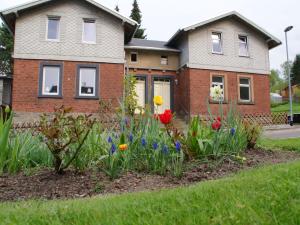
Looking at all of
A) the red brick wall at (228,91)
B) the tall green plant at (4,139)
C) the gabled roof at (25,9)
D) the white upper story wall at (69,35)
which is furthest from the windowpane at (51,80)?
the tall green plant at (4,139)

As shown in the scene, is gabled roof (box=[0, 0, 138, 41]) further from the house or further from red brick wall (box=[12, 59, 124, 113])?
red brick wall (box=[12, 59, 124, 113])

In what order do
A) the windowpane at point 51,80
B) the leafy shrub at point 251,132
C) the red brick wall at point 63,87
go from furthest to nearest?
the windowpane at point 51,80, the red brick wall at point 63,87, the leafy shrub at point 251,132

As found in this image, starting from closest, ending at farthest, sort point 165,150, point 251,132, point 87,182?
point 87,182, point 165,150, point 251,132

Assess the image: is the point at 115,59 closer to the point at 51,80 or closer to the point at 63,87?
the point at 63,87

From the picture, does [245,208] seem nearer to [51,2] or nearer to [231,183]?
[231,183]

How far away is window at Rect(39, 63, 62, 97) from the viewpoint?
15539 mm

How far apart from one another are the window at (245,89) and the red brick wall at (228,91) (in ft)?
1.11

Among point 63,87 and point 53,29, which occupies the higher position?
point 53,29

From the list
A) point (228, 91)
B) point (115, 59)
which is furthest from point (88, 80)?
point (228, 91)

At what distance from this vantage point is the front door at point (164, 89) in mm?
19281

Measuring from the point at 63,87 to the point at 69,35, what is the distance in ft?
9.58

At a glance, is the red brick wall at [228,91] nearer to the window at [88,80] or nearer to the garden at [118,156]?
the window at [88,80]

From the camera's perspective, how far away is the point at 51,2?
16.2 m

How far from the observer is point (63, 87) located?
51.2ft
